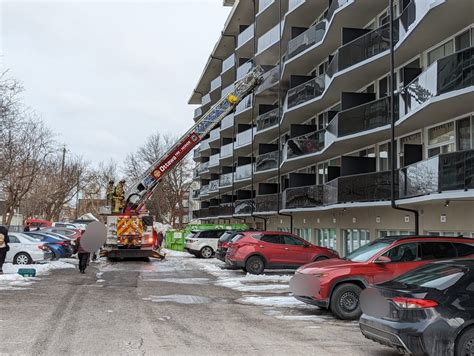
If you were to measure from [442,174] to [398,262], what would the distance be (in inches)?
170

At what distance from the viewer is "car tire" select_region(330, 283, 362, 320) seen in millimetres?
11016

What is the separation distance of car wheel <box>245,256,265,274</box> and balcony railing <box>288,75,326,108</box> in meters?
11.3

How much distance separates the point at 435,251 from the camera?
1166 cm

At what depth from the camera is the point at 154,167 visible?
27.2m

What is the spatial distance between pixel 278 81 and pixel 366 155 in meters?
12.2

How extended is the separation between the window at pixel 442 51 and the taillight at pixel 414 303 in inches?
501

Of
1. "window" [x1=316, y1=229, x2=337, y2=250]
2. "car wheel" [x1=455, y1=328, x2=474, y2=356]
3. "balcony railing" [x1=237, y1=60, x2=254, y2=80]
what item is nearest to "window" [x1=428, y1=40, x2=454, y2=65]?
"window" [x1=316, y1=229, x2=337, y2=250]

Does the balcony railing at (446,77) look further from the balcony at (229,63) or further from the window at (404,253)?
the balcony at (229,63)

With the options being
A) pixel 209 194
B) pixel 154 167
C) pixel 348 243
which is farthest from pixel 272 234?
pixel 209 194

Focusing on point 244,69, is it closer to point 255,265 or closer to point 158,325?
point 255,265

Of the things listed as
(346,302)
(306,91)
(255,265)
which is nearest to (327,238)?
(306,91)

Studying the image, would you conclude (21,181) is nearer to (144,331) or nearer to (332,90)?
(332,90)

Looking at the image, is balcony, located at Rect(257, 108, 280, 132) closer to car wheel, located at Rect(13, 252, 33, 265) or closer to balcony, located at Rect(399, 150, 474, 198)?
car wheel, located at Rect(13, 252, 33, 265)

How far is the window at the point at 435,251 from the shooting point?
38.2 feet
